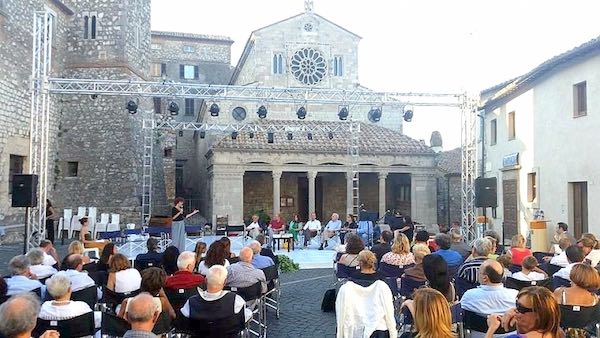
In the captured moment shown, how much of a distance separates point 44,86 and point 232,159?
1077cm

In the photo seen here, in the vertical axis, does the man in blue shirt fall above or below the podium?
above

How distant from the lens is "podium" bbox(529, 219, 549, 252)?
579 inches

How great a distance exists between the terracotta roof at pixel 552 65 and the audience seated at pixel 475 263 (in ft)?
28.8

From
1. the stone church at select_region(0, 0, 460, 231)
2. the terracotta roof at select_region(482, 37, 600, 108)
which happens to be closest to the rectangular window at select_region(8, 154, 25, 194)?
the stone church at select_region(0, 0, 460, 231)

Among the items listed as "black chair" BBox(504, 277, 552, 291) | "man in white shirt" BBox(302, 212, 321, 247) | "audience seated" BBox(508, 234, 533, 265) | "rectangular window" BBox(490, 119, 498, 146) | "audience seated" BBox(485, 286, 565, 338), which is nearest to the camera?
"audience seated" BBox(485, 286, 565, 338)

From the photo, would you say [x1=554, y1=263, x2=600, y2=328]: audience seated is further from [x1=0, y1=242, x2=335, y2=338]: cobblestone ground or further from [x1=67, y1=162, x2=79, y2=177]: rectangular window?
[x1=67, y1=162, x2=79, y2=177]: rectangular window

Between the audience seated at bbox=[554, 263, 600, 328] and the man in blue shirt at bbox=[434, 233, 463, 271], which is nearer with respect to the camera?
the audience seated at bbox=[554, 263, 600, 328]

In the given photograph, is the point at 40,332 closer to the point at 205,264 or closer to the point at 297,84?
the point at 205,264

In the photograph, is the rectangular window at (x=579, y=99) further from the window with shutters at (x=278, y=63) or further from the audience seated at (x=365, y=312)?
the window with shutters at (x=278, y=63)

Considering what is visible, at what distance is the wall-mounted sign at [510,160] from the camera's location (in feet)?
58.2

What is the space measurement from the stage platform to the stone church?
15.1 ft

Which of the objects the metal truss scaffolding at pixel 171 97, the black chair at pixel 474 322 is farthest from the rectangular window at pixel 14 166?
the black chair at pixel 474 322

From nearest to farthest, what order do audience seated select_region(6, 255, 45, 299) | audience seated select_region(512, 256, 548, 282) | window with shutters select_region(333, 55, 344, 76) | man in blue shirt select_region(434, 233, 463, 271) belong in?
audience seated select_region(6, 255, 45, 299)
audience seated select_region(512, 256, 548, 282)
man in blue shirt select_region(434, 233, 463, 271)
window with shutters select_region(333, 55, 344, 76)

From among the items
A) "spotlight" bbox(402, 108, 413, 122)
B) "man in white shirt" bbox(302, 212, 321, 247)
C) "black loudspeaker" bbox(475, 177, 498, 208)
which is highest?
"spotlight" bbox(402, 108, 413, 122)
